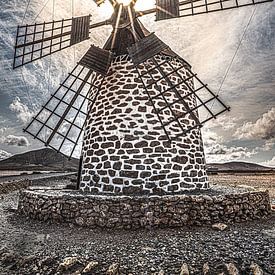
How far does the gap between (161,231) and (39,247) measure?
2.37m

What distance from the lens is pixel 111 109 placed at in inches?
310

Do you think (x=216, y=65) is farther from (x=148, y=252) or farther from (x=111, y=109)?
(x=148, y=252)

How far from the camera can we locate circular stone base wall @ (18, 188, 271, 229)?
5.72m

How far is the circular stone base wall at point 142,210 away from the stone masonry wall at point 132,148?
4.34 ft

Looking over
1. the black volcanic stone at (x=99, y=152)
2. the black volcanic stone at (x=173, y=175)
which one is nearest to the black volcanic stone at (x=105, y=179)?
the black volcanic stone at (x=99, y=152)

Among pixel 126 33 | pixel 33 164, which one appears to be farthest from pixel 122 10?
pixel 33 164

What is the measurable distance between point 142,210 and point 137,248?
114 centimetres

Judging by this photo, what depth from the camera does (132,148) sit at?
734 cm

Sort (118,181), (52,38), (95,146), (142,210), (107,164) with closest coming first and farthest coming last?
1. (142,210)
2. (118,181)
3. (107,164)
4. (95,146)
5. (52,38)

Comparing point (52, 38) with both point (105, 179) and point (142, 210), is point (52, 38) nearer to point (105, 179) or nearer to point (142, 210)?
point (105, 179)

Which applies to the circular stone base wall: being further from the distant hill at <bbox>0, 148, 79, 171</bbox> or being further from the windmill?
the distant hill at <bbox>0, 148, 79, 171</bbox>

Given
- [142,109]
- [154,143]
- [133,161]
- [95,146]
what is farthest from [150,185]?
[142,109]

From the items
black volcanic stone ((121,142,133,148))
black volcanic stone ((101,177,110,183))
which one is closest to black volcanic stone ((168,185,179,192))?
black volcanic stone ((121,142,133,148))

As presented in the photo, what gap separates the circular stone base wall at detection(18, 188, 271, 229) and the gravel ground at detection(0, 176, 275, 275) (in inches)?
7.6
